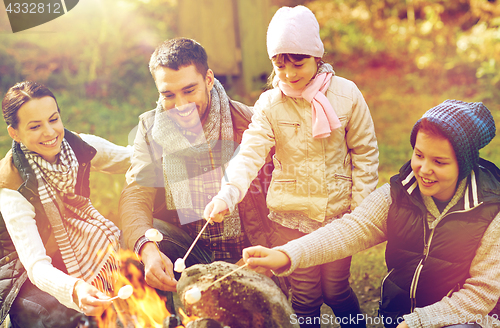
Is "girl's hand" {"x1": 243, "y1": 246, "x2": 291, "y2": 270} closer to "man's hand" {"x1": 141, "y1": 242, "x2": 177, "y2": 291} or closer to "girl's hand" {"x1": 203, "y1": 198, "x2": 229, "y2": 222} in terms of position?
"girl's hand" {"x1": 203, "y1": 198, "x2": 229, "y2": 222}

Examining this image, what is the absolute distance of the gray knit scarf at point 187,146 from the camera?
2885mm

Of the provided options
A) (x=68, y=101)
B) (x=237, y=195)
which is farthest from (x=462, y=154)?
(x=68, y=101)

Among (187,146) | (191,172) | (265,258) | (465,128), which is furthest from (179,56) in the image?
(465,128)

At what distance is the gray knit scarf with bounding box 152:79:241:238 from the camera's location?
9.46 ft

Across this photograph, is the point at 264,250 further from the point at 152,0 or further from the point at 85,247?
the point at 152,0

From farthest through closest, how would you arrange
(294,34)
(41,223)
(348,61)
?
(348,61), (41,223), (294,34)

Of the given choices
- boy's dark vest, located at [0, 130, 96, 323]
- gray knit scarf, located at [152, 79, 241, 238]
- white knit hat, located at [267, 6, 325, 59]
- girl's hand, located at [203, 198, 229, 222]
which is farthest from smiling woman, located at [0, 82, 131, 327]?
white knit hat, located at [267, 6, 325, 59]

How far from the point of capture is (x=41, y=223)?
2.56m

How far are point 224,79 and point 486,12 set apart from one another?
7.13 meters

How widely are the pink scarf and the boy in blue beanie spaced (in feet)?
1.62

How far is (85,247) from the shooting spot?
2.71m

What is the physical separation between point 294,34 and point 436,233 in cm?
133

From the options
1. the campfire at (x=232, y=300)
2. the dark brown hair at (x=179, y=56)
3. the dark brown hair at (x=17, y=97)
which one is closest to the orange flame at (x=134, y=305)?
the campfire at (x=232, y=300)

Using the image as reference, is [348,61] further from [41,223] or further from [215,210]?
[41,223]
